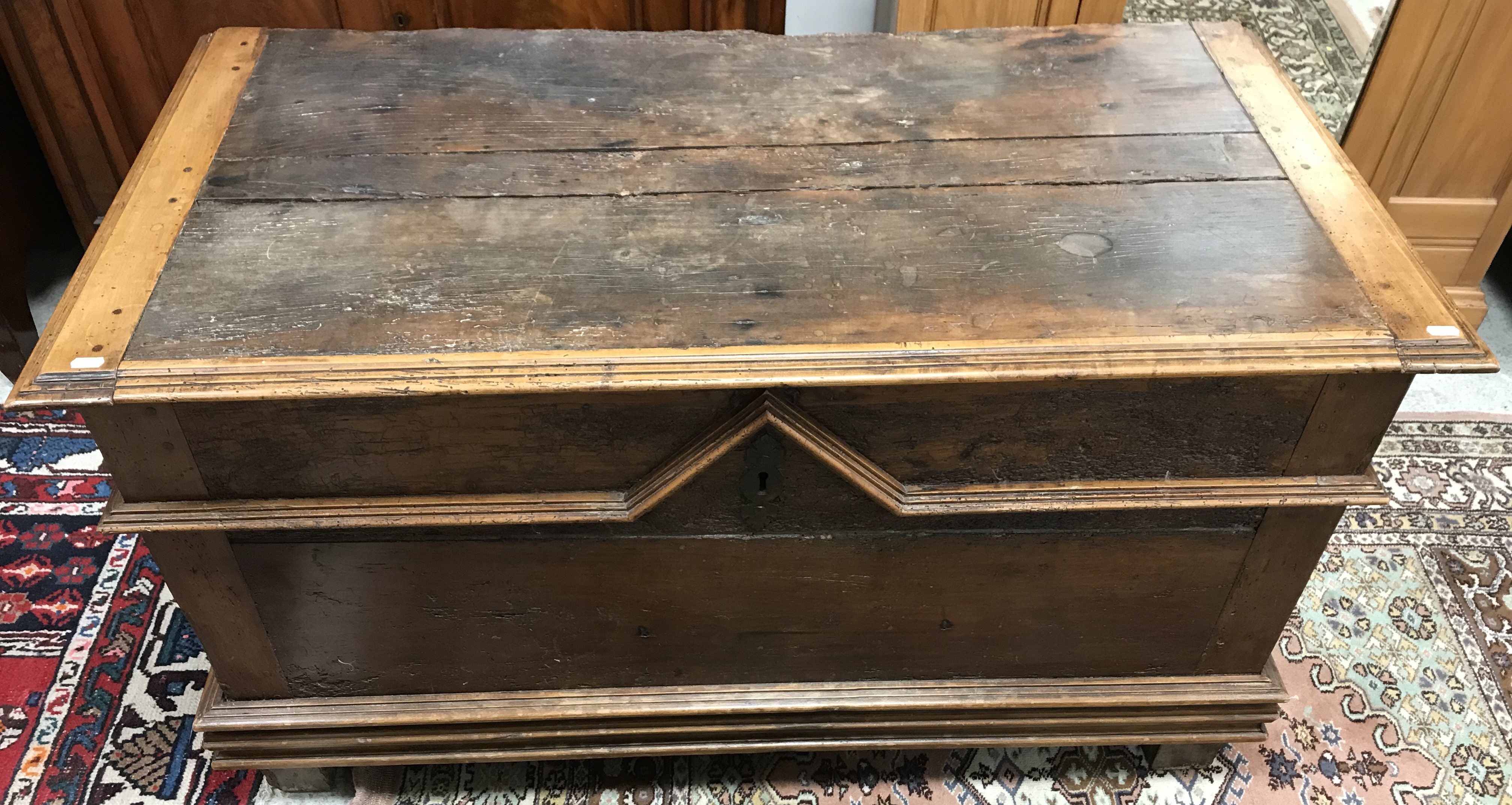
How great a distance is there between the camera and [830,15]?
2223 mm

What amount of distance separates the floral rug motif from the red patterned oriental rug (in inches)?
30.4

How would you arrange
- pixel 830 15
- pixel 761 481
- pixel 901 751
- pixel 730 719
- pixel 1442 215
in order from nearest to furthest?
pixel 761 481
pixel 730 719
pixel 901 751
pixel 1442 215
pixel 830 15

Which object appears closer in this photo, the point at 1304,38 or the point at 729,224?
the point at 729,224

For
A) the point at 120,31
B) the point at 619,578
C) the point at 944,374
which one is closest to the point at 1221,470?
the point at 944,374

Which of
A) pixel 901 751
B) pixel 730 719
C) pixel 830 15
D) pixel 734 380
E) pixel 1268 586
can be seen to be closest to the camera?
pixel 734 380

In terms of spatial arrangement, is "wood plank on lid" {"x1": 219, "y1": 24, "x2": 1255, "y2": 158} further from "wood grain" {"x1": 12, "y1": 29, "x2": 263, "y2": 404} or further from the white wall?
the white wall

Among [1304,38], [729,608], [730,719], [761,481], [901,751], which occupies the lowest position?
[901,751]

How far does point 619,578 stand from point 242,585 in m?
0.41

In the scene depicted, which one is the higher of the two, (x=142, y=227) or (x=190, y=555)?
(x=142, y=227)

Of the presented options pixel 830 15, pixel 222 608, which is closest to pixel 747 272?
pixel 222 608

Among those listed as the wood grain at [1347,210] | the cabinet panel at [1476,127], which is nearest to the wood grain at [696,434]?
the wood grain at [1347,210]

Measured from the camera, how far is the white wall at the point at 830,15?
7.23ft

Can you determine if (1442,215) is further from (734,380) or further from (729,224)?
(734,380)

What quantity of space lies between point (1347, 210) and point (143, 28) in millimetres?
1889
